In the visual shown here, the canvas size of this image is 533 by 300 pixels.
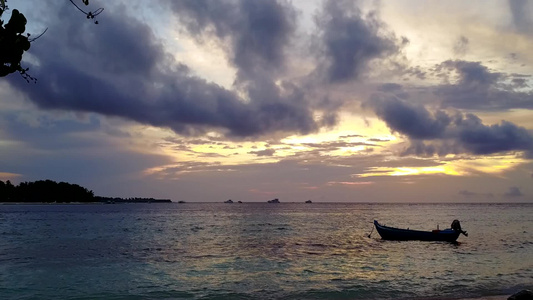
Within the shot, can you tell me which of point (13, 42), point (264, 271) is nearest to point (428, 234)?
point (264, 271)

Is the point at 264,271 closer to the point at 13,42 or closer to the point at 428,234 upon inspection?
the point at 13,42

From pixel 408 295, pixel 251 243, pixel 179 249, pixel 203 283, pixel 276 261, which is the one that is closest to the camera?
pixel 408 295

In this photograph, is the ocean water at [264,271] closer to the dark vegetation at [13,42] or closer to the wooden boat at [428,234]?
the wooden boat at [428,234]

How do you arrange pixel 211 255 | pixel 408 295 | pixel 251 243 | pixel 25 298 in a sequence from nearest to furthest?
1. pixel 408 295
2. pixel 25 298
3. pixel 211 255
4. pixel 251 243

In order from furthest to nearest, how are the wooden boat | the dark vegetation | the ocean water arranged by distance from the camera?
the wooden boat, the ocean water, the dark vegetation

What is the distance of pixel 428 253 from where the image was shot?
42.5m

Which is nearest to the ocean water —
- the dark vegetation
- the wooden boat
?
the wooden boat

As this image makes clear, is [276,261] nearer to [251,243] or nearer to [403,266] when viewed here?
[403,266]

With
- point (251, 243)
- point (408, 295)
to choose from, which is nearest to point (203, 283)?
point (408, 295)

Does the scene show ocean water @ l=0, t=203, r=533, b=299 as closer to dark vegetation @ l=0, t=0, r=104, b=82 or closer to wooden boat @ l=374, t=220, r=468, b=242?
wooden boat @ l=374, t=220, r=468, b=242

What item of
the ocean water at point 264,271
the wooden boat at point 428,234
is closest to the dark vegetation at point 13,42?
the ocean water at point 264,271

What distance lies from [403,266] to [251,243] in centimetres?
2312

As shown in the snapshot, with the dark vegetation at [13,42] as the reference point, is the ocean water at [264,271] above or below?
below

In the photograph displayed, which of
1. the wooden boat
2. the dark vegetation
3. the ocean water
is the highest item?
the dark vegetation
